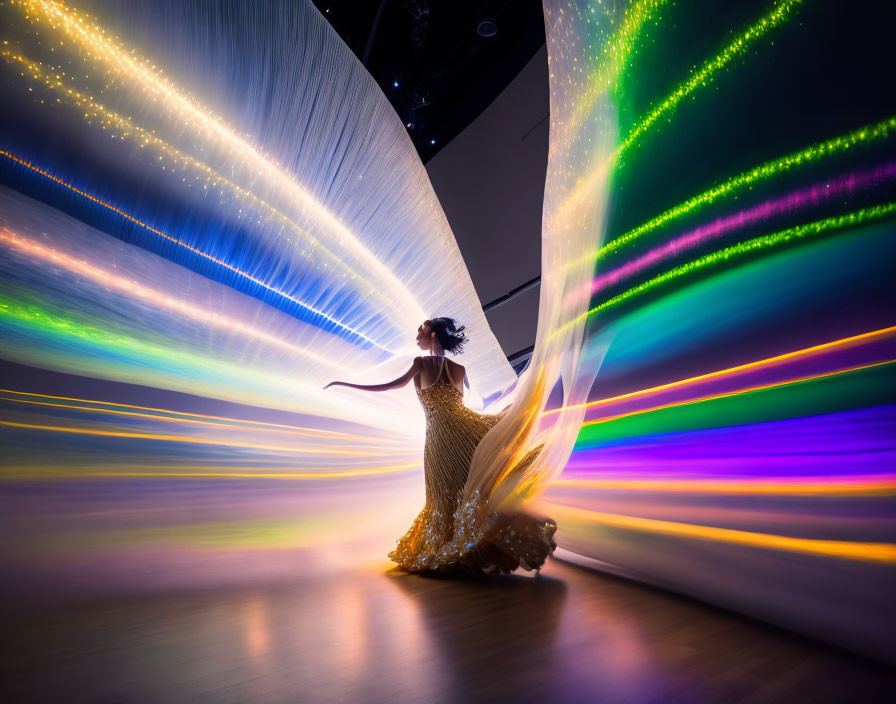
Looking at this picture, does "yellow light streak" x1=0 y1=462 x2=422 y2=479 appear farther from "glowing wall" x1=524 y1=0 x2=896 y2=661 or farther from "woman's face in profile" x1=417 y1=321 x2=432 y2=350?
"glowing wall" x1=524 y1=0 x2=896 y2=661

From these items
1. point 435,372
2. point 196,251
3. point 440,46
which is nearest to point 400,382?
point 435,372

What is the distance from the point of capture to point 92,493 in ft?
5.64

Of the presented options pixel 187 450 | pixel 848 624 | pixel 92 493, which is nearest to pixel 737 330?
pixel 848 624

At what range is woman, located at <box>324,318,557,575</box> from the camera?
6.61 ft

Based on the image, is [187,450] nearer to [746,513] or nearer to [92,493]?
[92,493]

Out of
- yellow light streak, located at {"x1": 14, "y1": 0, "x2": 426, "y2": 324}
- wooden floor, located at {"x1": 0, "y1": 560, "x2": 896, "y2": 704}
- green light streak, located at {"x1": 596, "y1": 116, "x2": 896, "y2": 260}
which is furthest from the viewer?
yellow light streak, located at {"x1": 14, "y1": 0, "x2": 426, "y2": 324}

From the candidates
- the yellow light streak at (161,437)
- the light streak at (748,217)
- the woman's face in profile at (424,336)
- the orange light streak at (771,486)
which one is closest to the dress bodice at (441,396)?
the woman's face in profile at (424,336)

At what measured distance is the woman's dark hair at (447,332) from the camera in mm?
2713

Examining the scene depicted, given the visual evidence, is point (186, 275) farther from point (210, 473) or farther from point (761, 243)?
point (761, 243)

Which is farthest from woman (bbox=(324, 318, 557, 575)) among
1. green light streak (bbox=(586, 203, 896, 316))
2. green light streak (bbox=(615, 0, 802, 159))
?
green light streak (bbox=(615, 0, 802, 159))

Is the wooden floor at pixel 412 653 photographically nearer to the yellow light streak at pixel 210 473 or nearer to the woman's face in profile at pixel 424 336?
the yellow light streak at pixel 210 473

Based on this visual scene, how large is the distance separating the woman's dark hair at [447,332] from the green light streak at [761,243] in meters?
1.09

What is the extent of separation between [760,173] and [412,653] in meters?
1.43

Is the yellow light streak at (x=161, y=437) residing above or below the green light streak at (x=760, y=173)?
below
